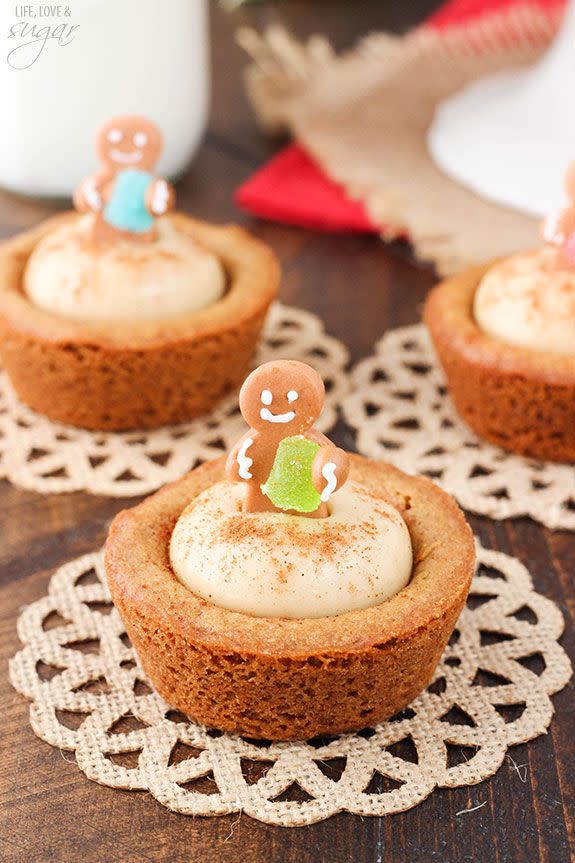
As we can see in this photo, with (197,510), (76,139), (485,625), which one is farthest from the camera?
(76,139)

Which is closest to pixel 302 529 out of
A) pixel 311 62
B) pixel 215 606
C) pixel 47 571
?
pixel 215 606

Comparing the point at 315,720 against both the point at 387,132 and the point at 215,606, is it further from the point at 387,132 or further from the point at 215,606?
the point at 387,132

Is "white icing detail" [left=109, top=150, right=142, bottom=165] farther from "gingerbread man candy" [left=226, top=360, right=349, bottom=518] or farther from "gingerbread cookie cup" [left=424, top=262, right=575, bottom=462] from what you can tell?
"gingerbread man candy" [left=226, top=360, right=349, bottom=518]

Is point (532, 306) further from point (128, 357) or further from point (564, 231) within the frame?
point (128, 357)

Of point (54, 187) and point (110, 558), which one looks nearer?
point (110, 558)

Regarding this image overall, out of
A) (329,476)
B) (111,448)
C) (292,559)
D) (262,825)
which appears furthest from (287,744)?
(111,448)

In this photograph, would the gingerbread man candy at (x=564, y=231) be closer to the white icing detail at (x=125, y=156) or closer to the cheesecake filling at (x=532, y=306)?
the cheesecake filling at (x=532, y=306)

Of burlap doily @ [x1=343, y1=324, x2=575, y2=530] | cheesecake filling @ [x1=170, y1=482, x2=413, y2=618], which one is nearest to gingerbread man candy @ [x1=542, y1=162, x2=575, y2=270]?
burlap doily @ [x1=343, y1=324, x2=575, y2=530]

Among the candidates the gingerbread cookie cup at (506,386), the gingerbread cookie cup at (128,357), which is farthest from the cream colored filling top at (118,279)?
the gingerbread cookie cup at (506,386)
